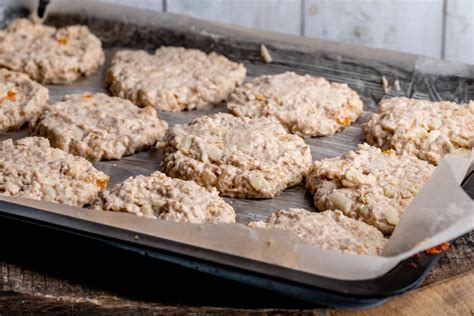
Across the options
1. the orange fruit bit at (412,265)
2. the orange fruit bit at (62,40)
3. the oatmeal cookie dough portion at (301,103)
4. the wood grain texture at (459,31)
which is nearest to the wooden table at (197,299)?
the orange fruit bit at (412,265)

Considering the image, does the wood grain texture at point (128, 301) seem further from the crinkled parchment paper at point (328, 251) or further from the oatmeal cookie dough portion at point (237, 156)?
the oatmeal cookie dough portion at point (237, 156)

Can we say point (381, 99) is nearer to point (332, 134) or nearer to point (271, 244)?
point (332, 134)

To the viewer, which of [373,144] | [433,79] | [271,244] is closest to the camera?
[271,244]

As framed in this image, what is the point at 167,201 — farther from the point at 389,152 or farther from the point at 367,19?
the point at 367,19

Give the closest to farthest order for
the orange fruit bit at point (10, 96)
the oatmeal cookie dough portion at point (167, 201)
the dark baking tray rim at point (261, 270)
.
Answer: the dark baking tray rim at point (261, 270) < the oatmeal cookie dough portion at point (167, 201) < the orange fruit bit at point (10, 96)

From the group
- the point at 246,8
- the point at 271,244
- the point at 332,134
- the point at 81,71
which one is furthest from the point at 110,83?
the point at 271,244

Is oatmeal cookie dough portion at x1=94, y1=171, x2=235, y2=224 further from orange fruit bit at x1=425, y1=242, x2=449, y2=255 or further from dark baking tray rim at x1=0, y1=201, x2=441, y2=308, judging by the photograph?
orange fruit bit at x1=425, y1=242, x2=449, y2=255

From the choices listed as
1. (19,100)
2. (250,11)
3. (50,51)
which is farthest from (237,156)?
(250,11)
